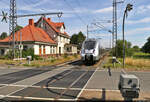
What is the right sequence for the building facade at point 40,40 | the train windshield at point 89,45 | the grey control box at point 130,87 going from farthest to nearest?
the building facade at point 40,40 → the train windshield at point 89,45 → the grey control box at point 130,87

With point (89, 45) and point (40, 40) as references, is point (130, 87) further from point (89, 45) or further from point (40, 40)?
point (40, 40)

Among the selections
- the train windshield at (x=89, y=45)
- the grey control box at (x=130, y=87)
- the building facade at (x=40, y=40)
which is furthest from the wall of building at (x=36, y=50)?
the grey control box at (x=130, y=87)

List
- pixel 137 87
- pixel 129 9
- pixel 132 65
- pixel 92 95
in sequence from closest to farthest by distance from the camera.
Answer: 1. pixel 137 87
2. pixel 92 95
3. pixel 129 9
4. pixel 132 65

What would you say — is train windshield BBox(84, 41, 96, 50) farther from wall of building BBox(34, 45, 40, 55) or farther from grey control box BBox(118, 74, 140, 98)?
grey control box BBox(118, 74, 140, 98)

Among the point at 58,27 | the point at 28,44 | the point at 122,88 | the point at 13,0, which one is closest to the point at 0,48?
the point at 28,44

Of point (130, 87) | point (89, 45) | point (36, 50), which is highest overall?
point (89, 45)

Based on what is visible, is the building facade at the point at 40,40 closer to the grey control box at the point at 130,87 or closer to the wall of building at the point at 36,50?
the wall of building at the point at 36,50

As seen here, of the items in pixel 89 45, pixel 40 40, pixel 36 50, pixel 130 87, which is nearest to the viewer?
pixel 130 87

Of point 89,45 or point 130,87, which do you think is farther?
point 89,45

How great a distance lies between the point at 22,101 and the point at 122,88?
3.87m

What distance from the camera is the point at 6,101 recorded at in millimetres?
5348

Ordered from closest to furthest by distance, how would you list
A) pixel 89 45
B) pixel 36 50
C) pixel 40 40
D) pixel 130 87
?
pixel 130 87
pixel 89 45
pixel 36 50
pixel 40 40

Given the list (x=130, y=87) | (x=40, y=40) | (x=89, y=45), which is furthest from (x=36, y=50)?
(x=130, y=87)

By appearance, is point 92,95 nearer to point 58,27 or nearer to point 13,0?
point 13,0
